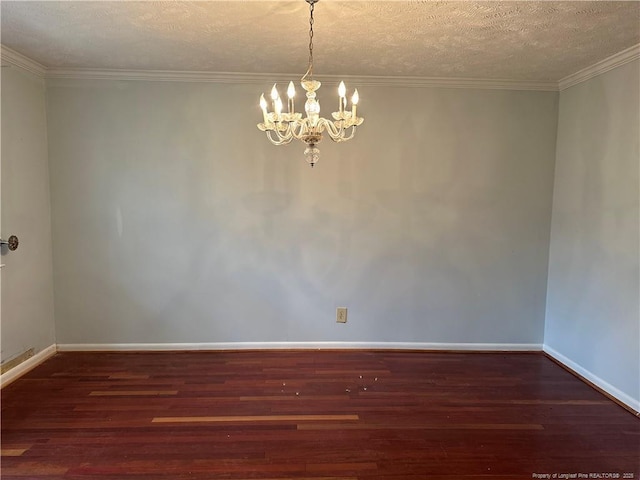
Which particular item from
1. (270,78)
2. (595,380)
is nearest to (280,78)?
(270,78)

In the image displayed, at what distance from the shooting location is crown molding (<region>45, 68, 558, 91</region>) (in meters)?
3.04

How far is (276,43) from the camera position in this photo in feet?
8.04

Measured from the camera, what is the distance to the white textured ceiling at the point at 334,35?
1987mm

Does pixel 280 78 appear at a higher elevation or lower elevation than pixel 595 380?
higher

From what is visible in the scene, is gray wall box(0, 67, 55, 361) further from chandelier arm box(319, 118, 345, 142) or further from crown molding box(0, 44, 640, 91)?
chandelier arm box(319, 118, 345, 142)

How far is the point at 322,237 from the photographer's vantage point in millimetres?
3285

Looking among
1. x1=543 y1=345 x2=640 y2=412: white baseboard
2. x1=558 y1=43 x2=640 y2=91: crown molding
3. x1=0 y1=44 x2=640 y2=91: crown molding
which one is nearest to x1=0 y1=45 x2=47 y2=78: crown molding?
x1=0 y1=44 x2=640 y2=91: crown molding

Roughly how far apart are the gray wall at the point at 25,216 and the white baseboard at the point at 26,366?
0.05 metres

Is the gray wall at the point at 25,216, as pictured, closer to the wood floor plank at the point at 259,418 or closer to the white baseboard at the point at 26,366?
the white baseboard at the point at 26,366

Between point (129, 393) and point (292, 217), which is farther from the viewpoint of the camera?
point (292, 217)

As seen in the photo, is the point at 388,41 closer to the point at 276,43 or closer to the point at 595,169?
the point at 276,43

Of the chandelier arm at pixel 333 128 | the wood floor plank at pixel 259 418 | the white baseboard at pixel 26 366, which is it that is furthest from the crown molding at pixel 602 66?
the white baseboard at pixel 26 366

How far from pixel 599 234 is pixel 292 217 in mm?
2296

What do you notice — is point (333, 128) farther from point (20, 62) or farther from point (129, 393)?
point (20, 62)
